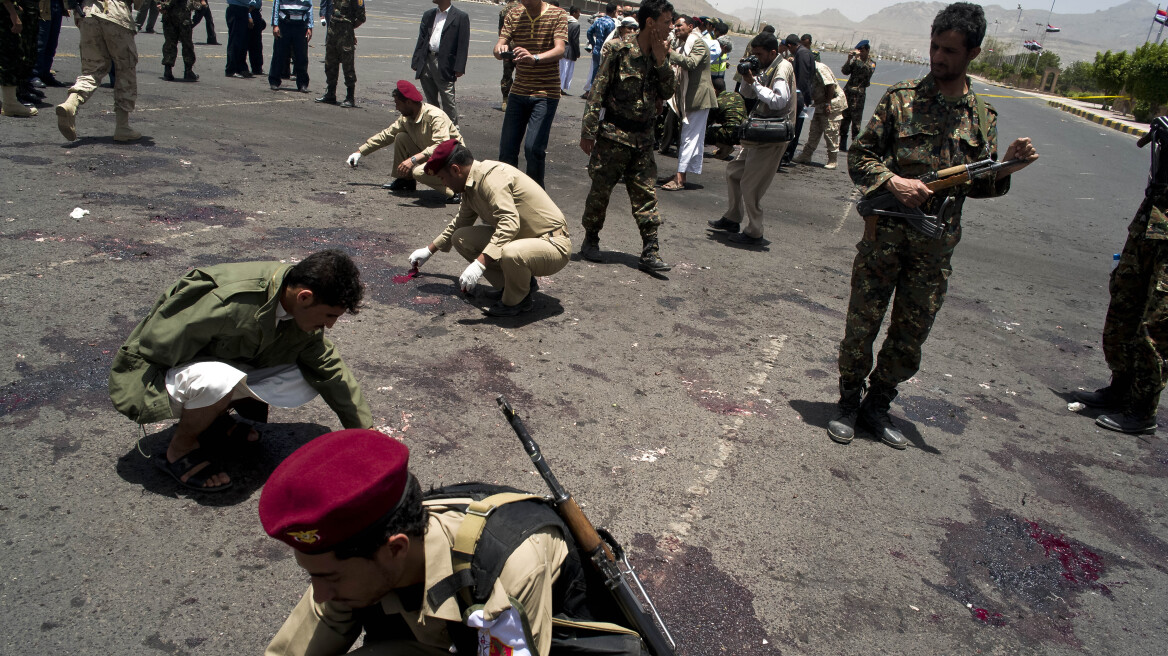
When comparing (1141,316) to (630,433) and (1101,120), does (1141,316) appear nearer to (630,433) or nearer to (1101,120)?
(630,433)

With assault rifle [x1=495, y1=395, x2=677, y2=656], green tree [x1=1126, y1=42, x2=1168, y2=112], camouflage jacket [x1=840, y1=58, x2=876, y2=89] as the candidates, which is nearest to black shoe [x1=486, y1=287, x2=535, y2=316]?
assault rifle [x1=495, y1=395, x2=677, y2=656]

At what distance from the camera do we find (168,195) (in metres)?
6.18

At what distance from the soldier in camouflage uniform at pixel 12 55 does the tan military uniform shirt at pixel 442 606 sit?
806 cm

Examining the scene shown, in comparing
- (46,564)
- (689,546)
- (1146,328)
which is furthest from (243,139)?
(1146,328)

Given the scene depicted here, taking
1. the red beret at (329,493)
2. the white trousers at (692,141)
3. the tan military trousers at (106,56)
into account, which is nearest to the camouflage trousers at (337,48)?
the tan military trousers at (106,56)

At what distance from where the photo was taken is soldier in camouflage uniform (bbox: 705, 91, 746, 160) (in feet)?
31.9

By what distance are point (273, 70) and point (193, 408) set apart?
32.2ft

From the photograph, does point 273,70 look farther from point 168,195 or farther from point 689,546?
point 689,546

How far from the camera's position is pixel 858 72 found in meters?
11.8

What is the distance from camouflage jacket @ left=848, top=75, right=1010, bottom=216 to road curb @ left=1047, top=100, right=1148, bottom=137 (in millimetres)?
22395

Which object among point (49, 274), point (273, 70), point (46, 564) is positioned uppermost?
point (273, 70)

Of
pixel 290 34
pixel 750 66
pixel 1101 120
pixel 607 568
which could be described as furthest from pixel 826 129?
pixel 1101 120

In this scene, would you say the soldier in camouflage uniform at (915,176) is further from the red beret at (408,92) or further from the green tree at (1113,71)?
the green tree at (1113,71)

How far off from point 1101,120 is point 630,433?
29.9 m
